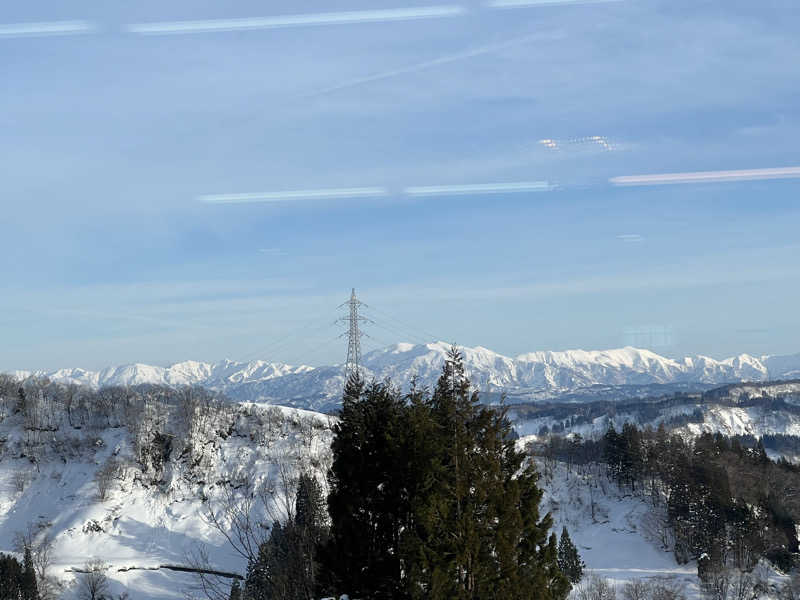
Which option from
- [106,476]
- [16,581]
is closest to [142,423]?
[106,476]

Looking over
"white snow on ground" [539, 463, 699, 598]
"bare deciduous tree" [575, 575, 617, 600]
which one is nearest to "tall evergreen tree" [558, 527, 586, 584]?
"bare deciduous tree" [575, 575, 617, 600]

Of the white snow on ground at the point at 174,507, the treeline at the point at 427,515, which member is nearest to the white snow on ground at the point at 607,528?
the white snow on ground at the point at 174,507

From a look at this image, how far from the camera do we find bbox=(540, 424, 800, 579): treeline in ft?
157

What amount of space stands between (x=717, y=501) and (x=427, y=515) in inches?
1853

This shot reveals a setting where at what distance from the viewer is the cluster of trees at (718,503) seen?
4738 cm

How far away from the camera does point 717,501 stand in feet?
163

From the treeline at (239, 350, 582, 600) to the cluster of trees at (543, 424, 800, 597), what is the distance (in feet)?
112

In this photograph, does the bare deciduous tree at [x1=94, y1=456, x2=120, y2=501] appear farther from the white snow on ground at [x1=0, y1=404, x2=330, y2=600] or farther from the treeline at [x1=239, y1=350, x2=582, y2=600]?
the treeline at [x1=239, y1=350, x2=582, y2=600]

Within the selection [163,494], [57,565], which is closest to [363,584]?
[57,565]

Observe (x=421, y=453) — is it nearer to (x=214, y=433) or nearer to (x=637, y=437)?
(x=637, y=437)

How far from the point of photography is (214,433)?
76438 millimetres

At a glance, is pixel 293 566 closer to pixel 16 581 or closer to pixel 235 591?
pixel 235 591

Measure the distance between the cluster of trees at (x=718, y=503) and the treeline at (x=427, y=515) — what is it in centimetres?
3408

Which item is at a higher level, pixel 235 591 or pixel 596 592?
pixel 235 591
